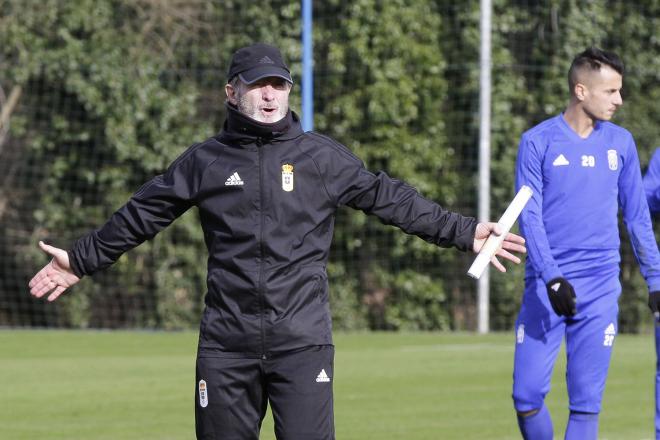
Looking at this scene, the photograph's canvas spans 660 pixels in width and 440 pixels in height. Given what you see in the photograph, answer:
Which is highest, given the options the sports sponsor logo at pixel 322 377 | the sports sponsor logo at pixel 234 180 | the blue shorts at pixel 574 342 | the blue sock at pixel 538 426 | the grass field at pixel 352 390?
the sports sponsor logo at pixel 234 180

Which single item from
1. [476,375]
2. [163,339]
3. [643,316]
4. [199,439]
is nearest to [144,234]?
[199,439]

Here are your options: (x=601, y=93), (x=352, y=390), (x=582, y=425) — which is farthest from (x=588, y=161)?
(x=352, y=390)

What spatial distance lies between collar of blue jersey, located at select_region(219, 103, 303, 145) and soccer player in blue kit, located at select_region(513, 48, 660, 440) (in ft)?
6.90

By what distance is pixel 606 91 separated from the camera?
7.45m

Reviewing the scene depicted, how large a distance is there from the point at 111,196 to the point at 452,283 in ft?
17.8

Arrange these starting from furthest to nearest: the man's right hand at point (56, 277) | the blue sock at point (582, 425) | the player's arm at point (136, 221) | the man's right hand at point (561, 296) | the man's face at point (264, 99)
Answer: the blue sock at point (582, 425), the man's right hand at point (561, 296), the man's right hand at point (56, 277), the player's arm at point (136, 221), the man's face at point (264, 99)

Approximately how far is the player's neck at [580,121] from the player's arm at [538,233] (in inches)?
9.2

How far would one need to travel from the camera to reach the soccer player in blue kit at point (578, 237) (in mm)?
7332

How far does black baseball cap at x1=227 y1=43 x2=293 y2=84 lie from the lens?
5477mm

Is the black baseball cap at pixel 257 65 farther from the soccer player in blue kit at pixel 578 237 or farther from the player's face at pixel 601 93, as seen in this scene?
the player's face at pixel 601 93

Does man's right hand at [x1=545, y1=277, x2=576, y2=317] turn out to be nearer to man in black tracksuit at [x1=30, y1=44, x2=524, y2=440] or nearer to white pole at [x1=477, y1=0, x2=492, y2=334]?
man in black tracksuit at [x1=30, y1=44, x2=524, y2=440]

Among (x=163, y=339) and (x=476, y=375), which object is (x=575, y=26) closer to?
(x=163, y=339)

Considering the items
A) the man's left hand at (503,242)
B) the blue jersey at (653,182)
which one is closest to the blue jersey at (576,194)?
the blue jersey at (653,182)

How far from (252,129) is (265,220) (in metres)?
0.36
